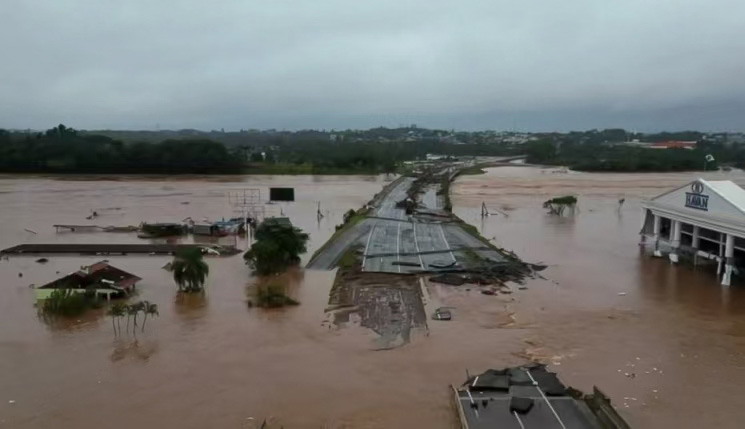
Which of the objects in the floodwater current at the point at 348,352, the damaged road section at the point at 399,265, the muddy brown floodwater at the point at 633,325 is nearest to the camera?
the floodwater current at the point at 348,352

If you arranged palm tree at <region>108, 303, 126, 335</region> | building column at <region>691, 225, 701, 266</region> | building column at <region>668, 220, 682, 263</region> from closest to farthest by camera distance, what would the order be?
palm tree at <region>108, 303, 126, 335</region>, building column at <region>691, 225, 701, 266</region>, building column at <region>668, 220, 682, 263</region>

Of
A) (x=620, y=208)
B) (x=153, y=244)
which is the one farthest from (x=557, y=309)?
(x=620, y=208)

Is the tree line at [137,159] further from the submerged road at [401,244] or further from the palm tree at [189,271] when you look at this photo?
the palm tree at [189,271]

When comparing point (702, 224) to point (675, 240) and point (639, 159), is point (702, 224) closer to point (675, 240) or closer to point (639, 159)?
point (675, 240)

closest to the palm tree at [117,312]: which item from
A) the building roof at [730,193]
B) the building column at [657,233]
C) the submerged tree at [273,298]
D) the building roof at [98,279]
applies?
the building roof at [98,279]

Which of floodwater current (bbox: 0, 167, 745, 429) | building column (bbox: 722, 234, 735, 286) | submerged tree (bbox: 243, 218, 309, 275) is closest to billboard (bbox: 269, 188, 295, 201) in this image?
floodwater current (bbox: 0, 167, 745, 429)

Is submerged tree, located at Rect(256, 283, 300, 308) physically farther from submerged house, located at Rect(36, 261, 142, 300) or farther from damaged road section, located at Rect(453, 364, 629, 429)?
damaged road section, located at Rect(453, 364, 629, 429)
